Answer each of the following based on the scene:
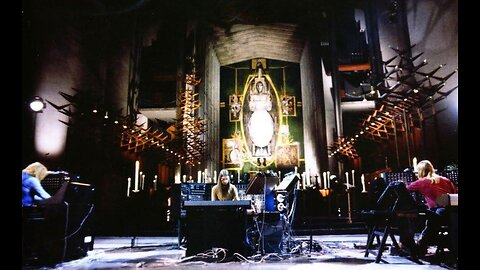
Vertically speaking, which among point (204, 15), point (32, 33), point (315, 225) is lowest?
point (315, 225)

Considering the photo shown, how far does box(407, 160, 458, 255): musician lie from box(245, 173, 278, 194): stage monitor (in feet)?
5.68

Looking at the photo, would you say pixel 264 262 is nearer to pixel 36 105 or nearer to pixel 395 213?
pixel 395 213

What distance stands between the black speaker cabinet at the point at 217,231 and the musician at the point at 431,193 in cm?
203

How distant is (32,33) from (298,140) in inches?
438

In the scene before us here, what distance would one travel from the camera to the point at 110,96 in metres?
10.4

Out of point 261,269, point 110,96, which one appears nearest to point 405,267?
point 261,269

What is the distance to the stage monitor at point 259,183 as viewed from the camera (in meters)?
4.28

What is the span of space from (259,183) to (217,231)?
2.74 feet

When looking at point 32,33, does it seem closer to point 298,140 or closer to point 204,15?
point 204,15

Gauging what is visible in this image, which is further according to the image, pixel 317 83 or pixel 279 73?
pixel 279 73

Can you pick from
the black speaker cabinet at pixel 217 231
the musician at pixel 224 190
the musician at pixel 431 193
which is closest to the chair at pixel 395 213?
the musician at pixel 431 193

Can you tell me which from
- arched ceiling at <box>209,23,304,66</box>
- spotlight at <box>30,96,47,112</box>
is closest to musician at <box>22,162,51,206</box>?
spotlight at <box>30,96,47,112</box>

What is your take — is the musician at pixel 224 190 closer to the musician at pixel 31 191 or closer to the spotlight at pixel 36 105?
the musician at pixel 31 191
